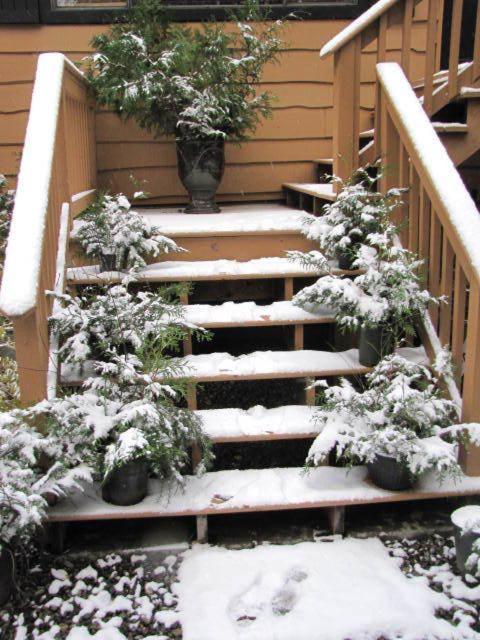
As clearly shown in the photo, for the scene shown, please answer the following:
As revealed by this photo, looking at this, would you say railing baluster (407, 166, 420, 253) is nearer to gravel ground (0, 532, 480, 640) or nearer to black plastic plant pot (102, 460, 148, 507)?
gravel ground (0, 532, 480, 640)

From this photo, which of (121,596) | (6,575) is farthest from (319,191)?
(6,575)

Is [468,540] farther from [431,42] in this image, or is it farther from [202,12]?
[202,12]

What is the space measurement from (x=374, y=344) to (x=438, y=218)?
61 cm

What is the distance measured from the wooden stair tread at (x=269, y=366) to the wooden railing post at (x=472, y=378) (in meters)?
0.35

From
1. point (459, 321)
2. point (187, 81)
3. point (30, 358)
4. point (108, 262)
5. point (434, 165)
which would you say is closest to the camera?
point (30, 358)

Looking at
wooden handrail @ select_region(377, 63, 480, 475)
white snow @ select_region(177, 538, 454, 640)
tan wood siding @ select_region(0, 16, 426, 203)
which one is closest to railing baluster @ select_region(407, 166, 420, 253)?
wooden handrail @ select_region(377, 63, 480, 475)

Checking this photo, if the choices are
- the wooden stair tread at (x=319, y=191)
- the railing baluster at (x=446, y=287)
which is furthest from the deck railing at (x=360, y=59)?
the railing baluster at (x=446, y=287)

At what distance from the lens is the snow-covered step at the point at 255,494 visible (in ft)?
7.27

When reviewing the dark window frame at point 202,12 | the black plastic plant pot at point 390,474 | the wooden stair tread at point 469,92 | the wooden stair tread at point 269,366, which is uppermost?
the dark window frame at point 202,12

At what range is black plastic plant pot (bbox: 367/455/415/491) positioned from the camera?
7.43ft

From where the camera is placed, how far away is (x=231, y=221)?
3.63 meters

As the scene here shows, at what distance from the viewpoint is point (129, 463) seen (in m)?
2.19

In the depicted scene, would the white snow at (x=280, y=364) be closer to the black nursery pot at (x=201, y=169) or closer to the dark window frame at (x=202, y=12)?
the black nursery pot at (x=201, y=169)

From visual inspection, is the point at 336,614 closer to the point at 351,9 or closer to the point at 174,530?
the point at 174,530
